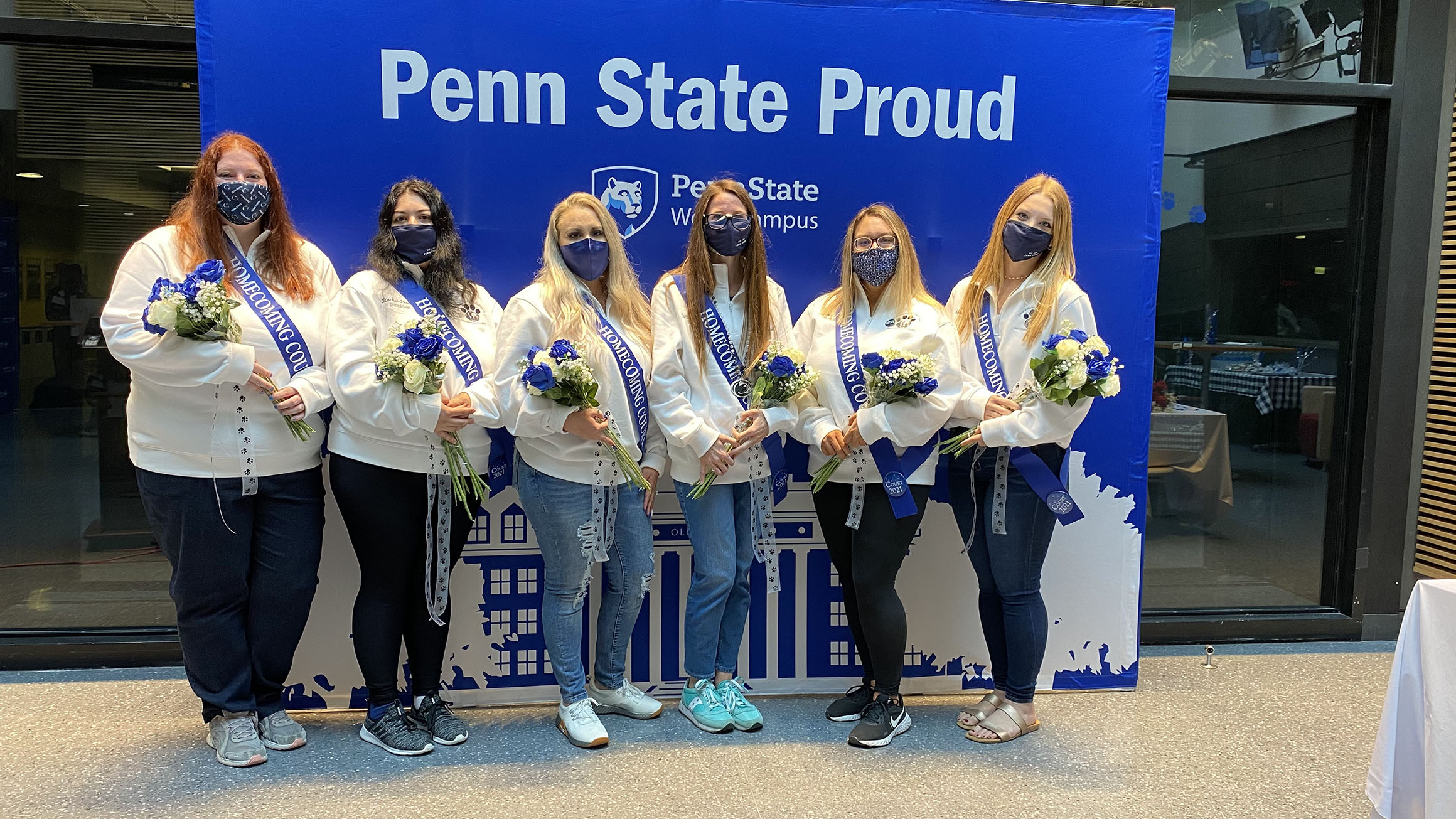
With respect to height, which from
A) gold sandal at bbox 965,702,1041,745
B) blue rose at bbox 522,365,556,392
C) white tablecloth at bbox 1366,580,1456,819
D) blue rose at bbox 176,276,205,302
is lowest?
gold sandal at bbox 965,702,1041,745

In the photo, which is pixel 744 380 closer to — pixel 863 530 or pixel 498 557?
pixel 863 530

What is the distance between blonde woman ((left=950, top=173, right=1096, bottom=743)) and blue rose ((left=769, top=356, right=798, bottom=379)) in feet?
1.92

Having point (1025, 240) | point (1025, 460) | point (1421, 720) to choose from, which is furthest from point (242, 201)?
point (1421, 720)

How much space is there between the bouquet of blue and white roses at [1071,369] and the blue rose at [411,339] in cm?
179

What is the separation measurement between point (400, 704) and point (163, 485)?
99cm

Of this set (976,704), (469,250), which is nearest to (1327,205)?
(976,704)

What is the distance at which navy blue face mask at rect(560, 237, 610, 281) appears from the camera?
287 cm

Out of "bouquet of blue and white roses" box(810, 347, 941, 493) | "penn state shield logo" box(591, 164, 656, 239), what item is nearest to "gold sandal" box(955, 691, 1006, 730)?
"bouquet of blue and white roses" box(810, 347, 941, 493)

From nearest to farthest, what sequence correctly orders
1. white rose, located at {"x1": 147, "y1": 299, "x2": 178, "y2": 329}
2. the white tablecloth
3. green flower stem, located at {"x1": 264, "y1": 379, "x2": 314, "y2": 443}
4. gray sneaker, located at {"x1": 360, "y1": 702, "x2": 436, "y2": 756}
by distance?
1. the white tablecloth
2. white rose, located at {"x1": 147, "y1": 299, "x2": 178, "y2": 329}
3. green flower stem, located at {"x1": 264, "y1": 379, "x2": 314, "y2": 443}
4. gray sneaker, located at {"x1": 360, "y1": 702, "x2": 436, "y2": 756}

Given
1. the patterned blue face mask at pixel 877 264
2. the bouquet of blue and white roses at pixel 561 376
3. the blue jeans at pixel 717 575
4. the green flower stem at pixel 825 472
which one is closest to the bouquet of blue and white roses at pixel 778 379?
the blue jeans at pixel 717 575

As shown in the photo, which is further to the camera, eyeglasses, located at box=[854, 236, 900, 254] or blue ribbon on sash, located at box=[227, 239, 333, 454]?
eyeglasses, located at box=[854, 236, 900, 254]

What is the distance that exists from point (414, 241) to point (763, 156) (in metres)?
1.22

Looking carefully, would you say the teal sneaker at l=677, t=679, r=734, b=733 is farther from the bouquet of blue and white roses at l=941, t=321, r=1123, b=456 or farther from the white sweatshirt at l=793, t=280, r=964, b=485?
the bouquet of blue and white roses at l=941, t=321, r=1123, b=456

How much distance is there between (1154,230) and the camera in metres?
3.47
